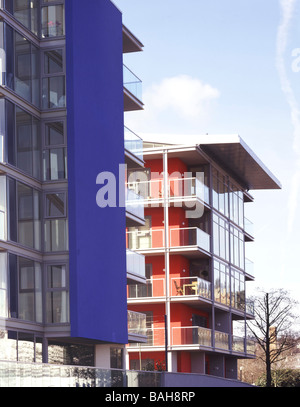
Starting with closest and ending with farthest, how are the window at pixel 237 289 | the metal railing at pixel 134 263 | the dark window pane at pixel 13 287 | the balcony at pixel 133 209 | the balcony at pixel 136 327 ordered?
1. the dark window pane at pixel 13 287
2. the balcony at pixel 136 327
3. the metal railing at pixel 134 263
4. the balcony at pixel 133 209
5. the window at pixel 237 289

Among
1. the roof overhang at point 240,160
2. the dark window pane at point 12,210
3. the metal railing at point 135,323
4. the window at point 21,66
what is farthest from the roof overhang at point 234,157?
the dark window pane at point 12,210

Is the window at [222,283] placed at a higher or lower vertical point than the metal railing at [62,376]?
higher

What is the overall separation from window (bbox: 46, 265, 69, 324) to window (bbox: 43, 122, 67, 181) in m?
3.42

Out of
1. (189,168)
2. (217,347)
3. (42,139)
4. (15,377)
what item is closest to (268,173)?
(189,168)

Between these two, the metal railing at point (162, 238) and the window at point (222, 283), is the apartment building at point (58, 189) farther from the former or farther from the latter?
the window at point (222, 283)

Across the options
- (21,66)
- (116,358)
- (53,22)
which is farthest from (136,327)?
(53,22)

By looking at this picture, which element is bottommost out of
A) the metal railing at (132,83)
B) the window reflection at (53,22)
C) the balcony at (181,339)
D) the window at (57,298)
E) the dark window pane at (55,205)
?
the balcony at (181,339)

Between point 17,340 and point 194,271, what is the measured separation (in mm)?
21156

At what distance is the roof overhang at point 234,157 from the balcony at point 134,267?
9.59 m

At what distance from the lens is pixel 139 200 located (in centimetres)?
4141

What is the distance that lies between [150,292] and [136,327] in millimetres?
8887

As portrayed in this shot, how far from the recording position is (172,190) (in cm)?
4916

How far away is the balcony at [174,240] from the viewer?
158 ft

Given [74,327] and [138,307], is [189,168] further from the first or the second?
[74,327]
